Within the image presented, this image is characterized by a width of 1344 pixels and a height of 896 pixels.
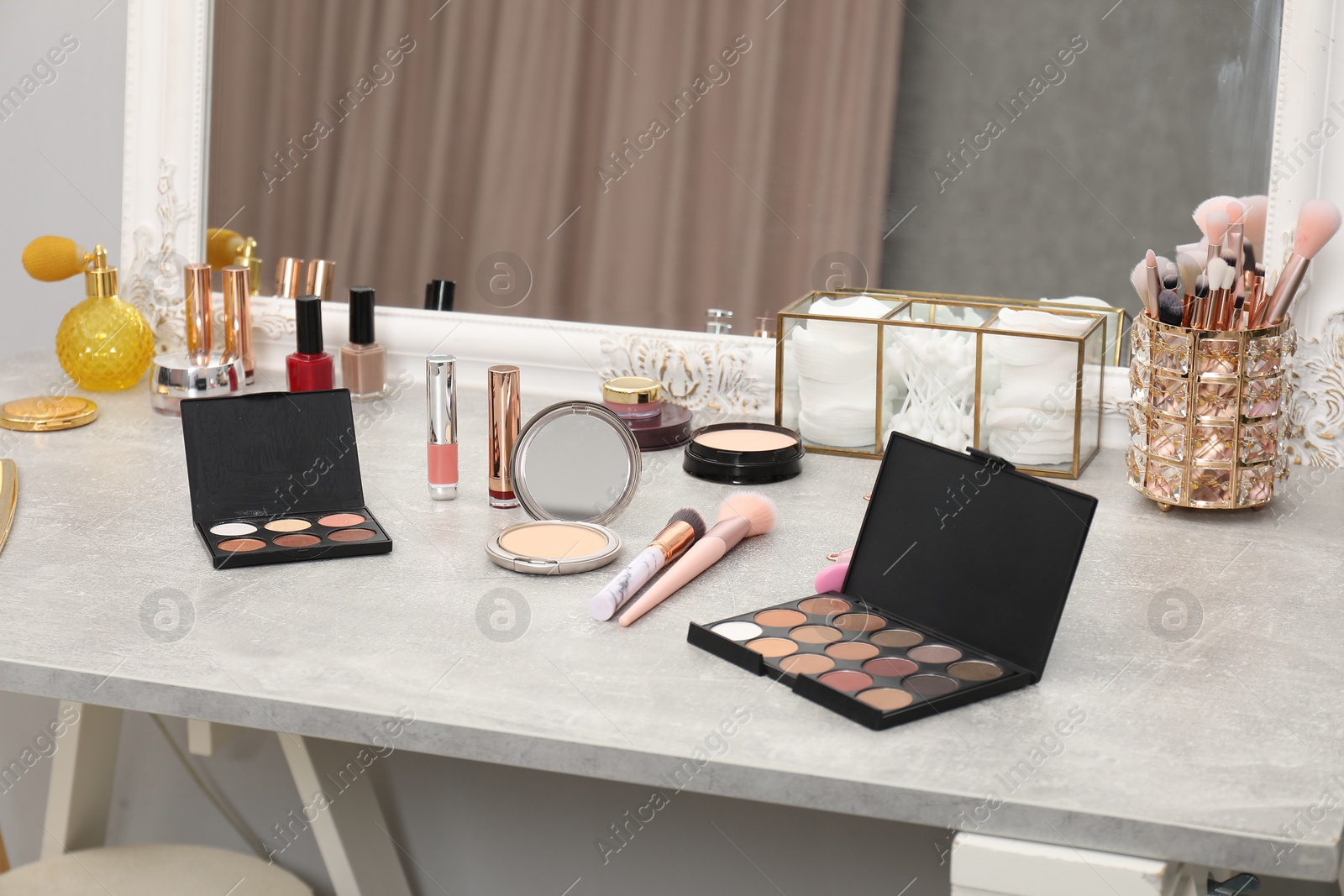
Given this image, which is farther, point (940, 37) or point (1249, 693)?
point (940, 37)

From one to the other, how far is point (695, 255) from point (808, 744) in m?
0.74

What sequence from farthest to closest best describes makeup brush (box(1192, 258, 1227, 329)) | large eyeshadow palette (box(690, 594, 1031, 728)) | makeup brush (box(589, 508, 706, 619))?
makeup brush (box(1192, 258, 1227, 329)) < makeup brush (box(589, 508, 706, 619)) < large eyeshadow palette (box(690, 594, 1031, 728))

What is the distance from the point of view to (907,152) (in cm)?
125

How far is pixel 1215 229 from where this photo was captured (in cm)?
99

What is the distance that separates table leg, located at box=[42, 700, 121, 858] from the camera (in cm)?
123

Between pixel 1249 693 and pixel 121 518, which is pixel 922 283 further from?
pixel 121 518

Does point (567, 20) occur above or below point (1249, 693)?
above

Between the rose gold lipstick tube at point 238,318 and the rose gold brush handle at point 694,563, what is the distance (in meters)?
0.68

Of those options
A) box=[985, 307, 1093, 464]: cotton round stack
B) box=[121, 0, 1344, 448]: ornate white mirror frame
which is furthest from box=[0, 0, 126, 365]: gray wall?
box=[985, 307, 1093, 464]: cotton round stack

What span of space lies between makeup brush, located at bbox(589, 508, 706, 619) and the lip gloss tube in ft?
0.70

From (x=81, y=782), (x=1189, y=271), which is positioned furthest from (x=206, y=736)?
(x=1189, y=271)

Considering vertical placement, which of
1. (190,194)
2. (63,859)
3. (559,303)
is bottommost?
(63,859)

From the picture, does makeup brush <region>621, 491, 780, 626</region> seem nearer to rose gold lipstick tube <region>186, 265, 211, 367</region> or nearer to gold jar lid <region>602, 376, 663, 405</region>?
gold jar lid <region>602, 376, 663, 405</region>

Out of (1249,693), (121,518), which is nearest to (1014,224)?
(1249,693)
